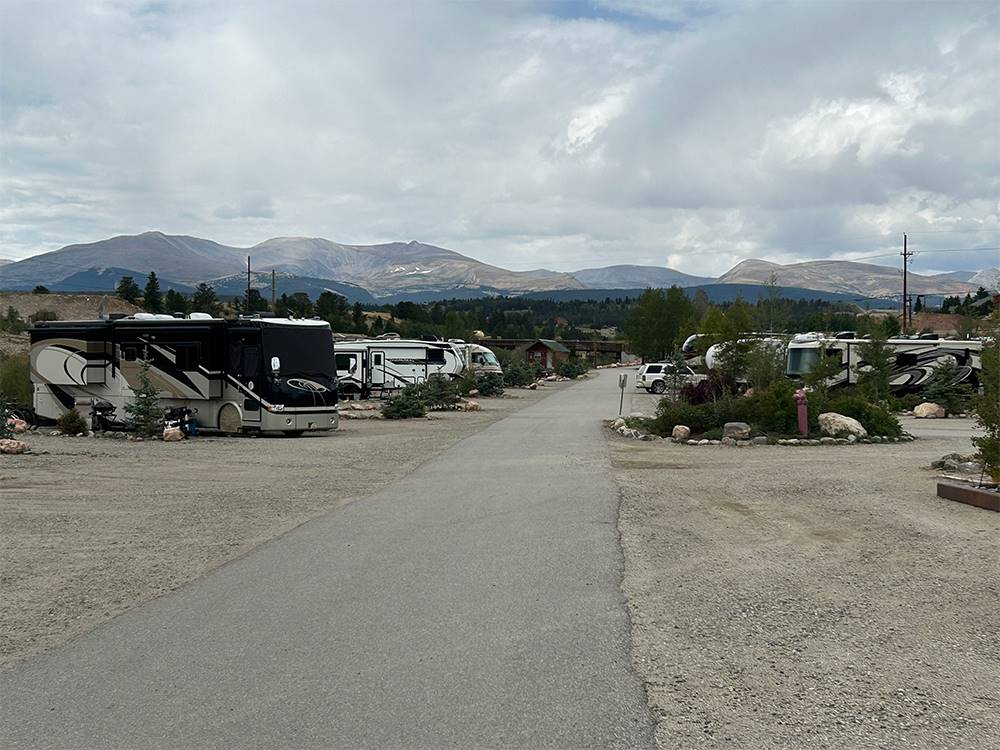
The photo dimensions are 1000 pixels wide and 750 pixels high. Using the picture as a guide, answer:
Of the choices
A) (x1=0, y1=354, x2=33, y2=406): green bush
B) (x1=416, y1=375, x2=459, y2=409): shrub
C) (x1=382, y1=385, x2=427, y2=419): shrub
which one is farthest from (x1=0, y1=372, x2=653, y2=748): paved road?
(x1=416, y1=375, x2=459, y2=409): shrub

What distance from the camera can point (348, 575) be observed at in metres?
7.79

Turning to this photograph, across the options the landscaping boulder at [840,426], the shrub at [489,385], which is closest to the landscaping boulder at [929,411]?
the landscaping boulder at [840,426]

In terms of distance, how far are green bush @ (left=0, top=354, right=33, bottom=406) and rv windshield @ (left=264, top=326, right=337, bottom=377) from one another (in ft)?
30.1

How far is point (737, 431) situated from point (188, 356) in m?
12.5

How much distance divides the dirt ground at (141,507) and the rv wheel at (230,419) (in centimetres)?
52

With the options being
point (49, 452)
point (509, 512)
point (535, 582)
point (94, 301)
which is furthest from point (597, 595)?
point (94, 301)

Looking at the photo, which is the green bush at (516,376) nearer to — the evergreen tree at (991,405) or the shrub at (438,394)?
the shrub at (438,394)

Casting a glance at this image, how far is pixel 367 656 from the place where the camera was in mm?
5637

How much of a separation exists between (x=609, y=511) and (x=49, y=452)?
40.9 ft

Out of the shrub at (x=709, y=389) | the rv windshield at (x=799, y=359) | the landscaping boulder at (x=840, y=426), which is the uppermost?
the rv windshield at (x=799, y=359)

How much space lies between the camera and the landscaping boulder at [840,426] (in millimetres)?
20375

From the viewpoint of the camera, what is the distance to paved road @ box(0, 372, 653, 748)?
4602mm

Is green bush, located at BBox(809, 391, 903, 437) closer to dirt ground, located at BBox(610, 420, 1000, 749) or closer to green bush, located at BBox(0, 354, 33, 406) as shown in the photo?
dirt ground, located at BBox(610, 420, 1000, 749)

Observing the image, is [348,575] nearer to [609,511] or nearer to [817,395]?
[609,511]
